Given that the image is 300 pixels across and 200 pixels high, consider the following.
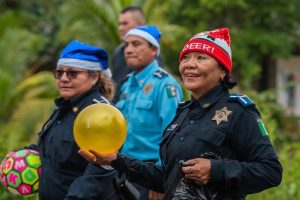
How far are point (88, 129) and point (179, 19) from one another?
56.1ft

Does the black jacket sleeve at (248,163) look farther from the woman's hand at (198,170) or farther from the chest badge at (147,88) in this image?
the chest badge at (147,88)

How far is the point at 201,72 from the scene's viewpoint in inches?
157

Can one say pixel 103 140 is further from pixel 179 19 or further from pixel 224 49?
pixel 179 19

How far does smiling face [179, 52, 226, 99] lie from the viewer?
401 centimetres

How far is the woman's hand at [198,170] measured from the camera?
12.2 feet

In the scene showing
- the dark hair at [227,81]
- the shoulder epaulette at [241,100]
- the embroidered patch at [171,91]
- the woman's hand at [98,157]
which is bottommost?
the embroidered patch at [171,91]

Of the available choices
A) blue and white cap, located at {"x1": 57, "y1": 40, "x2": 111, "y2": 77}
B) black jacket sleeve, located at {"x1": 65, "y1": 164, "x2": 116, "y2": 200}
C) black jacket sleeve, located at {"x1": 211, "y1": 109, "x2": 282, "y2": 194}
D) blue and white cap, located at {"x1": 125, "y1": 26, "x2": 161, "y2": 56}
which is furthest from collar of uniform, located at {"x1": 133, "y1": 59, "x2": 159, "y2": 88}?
black jacket sleeve, located at {"x1": 211, "y1": 109, "x2": 282, "y2": 194}

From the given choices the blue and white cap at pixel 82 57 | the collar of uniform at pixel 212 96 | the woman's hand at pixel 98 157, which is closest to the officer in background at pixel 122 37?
the blue and white cap at pixel 82 57

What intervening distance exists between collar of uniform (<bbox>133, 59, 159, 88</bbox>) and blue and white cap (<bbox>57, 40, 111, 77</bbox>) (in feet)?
2.83

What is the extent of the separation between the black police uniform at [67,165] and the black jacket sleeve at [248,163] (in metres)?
1.21

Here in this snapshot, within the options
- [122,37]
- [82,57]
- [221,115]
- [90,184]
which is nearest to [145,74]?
[82,57]

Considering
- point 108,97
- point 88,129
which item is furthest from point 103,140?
point 108,97

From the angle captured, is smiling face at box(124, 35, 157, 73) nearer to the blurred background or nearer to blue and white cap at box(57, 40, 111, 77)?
blue and white cap at box(57, 40, 111, 77)

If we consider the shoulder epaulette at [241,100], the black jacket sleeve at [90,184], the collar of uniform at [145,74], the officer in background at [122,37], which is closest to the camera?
the shoulder epaulette at [241,100]
